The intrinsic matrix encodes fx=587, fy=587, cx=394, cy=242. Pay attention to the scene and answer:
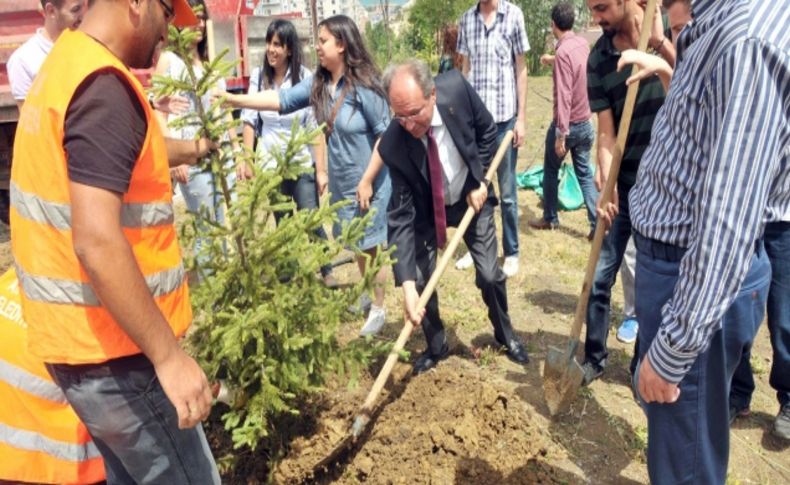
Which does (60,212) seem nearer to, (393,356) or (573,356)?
(393,356)

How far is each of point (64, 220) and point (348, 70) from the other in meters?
2.79

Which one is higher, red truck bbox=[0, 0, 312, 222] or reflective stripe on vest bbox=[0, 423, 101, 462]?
red truck bbox=[0, 0, 312, 222]

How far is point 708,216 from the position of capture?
4.51ft

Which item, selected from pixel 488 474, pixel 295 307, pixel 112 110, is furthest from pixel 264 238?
pixel 488 474

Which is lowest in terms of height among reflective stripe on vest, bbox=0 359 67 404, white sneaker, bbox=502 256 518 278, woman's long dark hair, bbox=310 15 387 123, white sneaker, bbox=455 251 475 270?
white sneaker, bbox=455 251 475 270

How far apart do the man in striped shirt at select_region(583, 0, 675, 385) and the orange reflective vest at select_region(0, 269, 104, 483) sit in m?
2.74

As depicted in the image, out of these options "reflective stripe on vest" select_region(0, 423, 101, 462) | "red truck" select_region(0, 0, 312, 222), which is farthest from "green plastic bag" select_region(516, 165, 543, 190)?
"reflective stripe on vest" select_region(0, 423, 101, 462)

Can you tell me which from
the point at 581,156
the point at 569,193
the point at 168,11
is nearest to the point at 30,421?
the point at 168,11

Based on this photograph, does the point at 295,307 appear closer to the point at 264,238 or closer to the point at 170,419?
the point at 264,238

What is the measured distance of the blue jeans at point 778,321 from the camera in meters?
2.64

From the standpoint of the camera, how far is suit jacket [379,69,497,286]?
3.39 m

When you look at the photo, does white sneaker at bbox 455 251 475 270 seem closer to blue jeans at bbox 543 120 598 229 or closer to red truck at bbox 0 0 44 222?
blue jeans at bbox 543 120 598 229

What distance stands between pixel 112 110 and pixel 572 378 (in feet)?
8.67

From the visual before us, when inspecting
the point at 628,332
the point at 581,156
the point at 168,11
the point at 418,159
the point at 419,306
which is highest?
the point at 168,11
